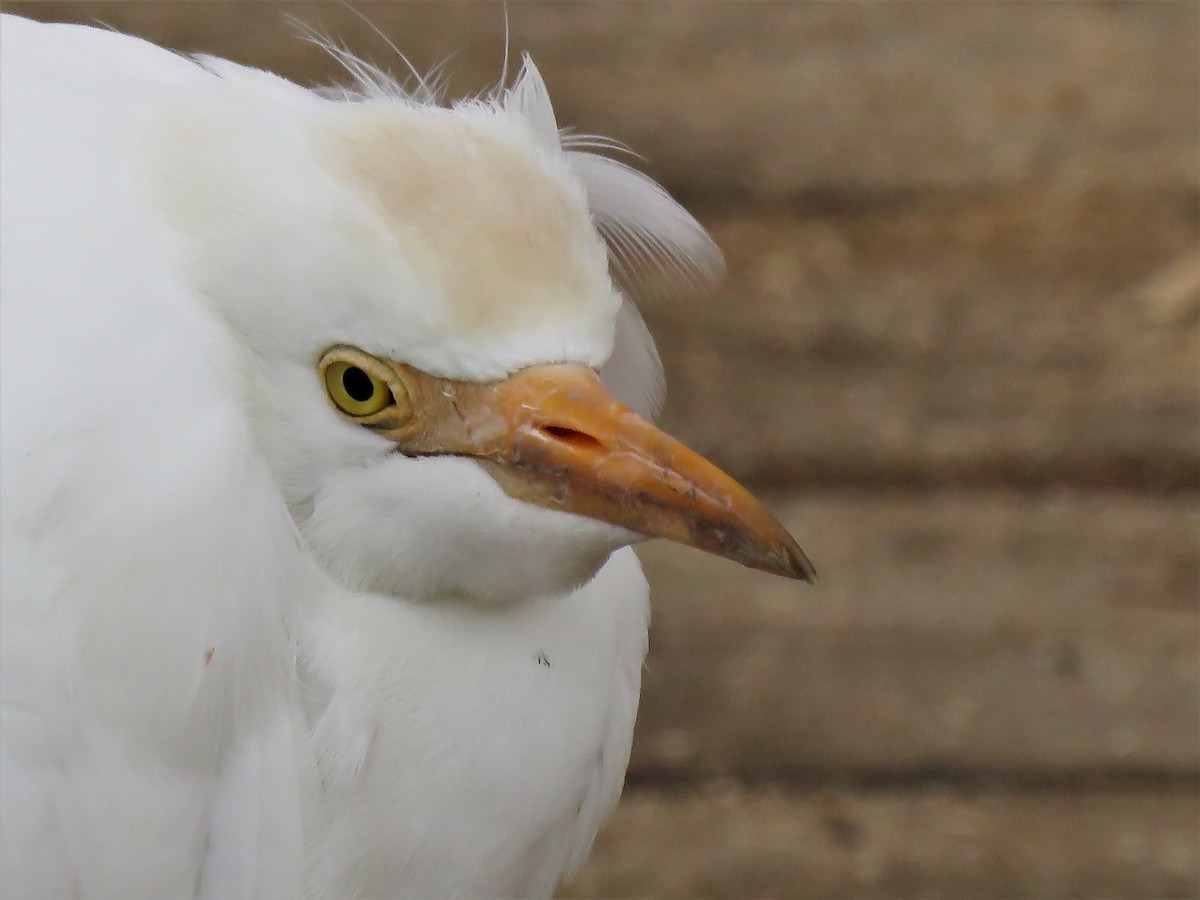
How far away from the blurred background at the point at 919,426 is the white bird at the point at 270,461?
84 centimetres

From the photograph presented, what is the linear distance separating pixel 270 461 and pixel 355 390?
58 mm

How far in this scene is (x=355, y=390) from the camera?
2.08ft

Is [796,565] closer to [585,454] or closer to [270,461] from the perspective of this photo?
[585,454]

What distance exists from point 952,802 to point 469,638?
94cm

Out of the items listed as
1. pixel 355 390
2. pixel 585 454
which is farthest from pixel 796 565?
pixel 355 390

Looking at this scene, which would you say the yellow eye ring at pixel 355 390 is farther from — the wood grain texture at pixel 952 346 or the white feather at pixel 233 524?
the wood grain texture at pixel 952 346

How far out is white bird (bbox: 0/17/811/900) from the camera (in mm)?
623

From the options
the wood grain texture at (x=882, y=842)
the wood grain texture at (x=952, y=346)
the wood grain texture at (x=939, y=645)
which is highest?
the wood grain texture at (x=952, y=346)

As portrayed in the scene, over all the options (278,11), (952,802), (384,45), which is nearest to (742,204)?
(384,45)

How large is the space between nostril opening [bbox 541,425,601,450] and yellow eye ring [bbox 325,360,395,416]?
0.07m

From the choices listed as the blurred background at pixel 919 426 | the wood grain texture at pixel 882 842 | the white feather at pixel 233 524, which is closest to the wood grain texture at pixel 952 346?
the blurred background at pixel 919 426

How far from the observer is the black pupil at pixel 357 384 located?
629 millimetres

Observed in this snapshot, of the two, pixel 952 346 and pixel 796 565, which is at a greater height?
pixel 952 346

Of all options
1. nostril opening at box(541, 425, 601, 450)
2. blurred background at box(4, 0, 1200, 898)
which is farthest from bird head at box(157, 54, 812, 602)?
blurred background at box(4, 0, 1200, 898)
